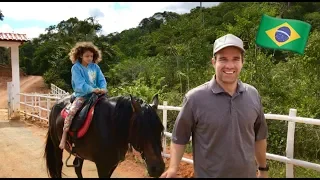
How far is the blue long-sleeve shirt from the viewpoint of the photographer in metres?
4.15

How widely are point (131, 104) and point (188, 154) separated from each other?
10.00 feet

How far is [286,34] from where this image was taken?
7.36 meters

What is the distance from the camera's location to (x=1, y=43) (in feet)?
44.8

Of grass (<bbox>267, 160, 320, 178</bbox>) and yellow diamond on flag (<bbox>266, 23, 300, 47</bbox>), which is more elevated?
yellow diamond on flag (<bbox>266, 23, 300, 47</bbox>)

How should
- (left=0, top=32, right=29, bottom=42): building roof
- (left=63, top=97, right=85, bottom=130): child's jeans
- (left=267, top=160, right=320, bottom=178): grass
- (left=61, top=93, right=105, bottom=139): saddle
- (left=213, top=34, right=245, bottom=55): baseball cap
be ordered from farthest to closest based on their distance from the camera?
(left=0, top=32, right=29, bottom=42): building roof, (left=267, top=160, right=320, bottom=178): grass, (left=63, top=97, right=85, bottom=130): child's jeans, (left=61, top=93, right=105, bottom=139): saddle, (left=213, top=34, right=245, bottom=55): baseball cap

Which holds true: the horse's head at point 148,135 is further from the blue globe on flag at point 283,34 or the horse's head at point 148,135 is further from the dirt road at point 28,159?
the blue globe on flag at point 283,34

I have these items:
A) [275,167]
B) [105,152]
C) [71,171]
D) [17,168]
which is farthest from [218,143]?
[17,168]

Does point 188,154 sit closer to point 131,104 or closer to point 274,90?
point 131,104

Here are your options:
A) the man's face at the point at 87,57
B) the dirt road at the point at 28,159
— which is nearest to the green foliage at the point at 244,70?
the dirt road at the point at 28,159

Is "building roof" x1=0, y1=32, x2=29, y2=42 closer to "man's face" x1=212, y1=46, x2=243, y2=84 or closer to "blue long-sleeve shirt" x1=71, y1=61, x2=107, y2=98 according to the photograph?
"blue long-sleeve shirt" x1=71, y1=61, x2=107, y2=98

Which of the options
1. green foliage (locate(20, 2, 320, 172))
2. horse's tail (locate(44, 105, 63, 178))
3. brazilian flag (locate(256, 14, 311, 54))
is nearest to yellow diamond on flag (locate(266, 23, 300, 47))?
brazilian flag (locate(256, 14, 311, 54))

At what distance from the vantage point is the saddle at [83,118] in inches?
156

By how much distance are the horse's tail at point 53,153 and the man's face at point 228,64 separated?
3.31 metres

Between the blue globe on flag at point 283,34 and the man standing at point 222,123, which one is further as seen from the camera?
the blue globe on flag at point 283,34
